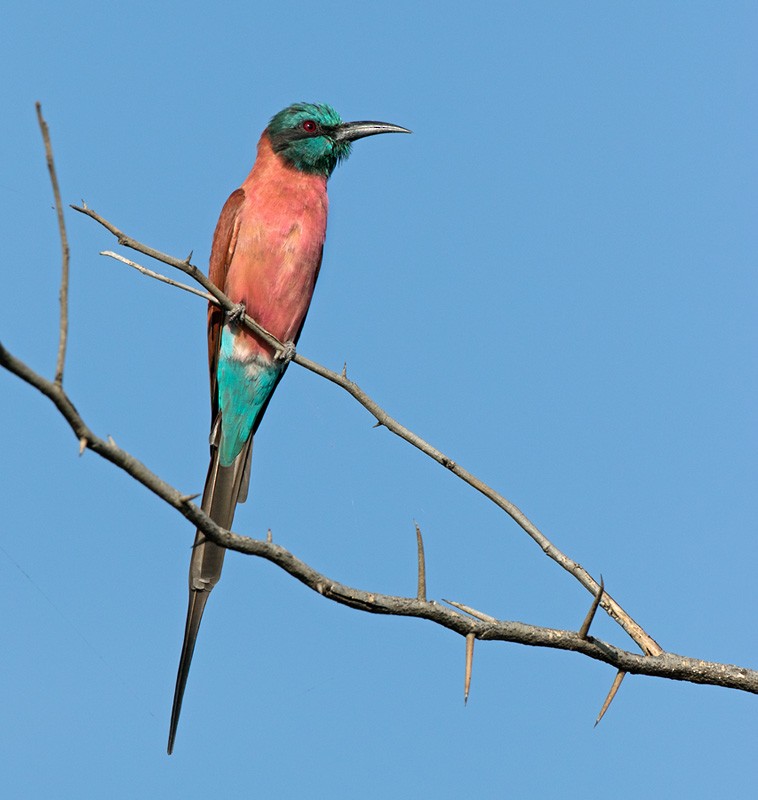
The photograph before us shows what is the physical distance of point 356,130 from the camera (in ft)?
17.3

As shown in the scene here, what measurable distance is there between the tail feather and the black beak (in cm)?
162

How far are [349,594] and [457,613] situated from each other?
0.25 m

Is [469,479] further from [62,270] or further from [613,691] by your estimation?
[62,270]

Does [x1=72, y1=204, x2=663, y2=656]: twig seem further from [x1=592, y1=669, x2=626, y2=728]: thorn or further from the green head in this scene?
the green head

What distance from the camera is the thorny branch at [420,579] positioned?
1.62 m

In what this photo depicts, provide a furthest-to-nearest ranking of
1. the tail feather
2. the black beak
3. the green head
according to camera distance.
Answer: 1. the black beak
2. the green head
3. the tail feather

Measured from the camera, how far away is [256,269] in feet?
15.4

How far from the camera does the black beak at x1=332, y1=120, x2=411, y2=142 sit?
5.27 meters

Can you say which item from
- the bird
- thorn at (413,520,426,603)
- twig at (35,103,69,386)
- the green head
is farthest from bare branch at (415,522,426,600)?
the green head

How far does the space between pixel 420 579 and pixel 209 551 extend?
152 centimetres

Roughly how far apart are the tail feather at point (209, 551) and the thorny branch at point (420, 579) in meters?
0.34

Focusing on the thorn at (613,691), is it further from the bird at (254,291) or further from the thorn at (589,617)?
the bird at (254,291)

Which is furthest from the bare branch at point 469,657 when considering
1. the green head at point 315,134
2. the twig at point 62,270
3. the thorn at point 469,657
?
the green head at point 315,134

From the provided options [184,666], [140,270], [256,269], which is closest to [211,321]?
[256,269]
